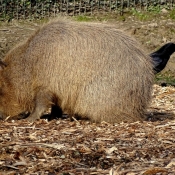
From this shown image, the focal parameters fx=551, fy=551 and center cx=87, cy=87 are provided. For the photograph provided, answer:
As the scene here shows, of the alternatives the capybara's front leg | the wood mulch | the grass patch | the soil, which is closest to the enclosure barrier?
the grass patch

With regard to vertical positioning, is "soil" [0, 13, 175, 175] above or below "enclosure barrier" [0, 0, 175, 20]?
below

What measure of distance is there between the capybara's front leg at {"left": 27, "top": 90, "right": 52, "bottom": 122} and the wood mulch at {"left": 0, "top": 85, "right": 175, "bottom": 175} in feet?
0.44

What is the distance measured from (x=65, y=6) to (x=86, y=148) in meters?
7.26

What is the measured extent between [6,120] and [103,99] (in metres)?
1.23

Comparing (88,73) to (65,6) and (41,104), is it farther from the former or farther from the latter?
(65,6)

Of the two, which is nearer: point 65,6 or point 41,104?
point 41,104

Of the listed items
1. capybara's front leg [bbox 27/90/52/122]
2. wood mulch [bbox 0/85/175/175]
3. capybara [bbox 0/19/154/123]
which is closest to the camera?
wood mulch [bbox 0/85/175/175]

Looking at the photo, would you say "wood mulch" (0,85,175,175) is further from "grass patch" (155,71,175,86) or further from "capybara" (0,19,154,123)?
"grass patch" (155,71,175,86)

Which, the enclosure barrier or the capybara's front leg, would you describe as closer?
the capybara's front leg

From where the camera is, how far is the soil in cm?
421

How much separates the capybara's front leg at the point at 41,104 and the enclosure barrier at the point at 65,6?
5.29m

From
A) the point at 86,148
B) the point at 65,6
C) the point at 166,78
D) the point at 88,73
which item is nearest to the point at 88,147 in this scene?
the point at 86,148

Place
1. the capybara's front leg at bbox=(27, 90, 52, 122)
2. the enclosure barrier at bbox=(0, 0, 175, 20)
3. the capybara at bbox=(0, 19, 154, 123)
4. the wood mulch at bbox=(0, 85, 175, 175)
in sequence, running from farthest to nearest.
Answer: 1. the enclosure barrier at bbox=(0, 0, 175, 20)
2. the capybara's front leg at bbox=(27, 90, 52, 122)
3. the capybara at bbox=(0, 19, 154, 123)
4. the wood mulch at bbox=(0, 85, 175, 175)

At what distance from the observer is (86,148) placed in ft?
15.9
